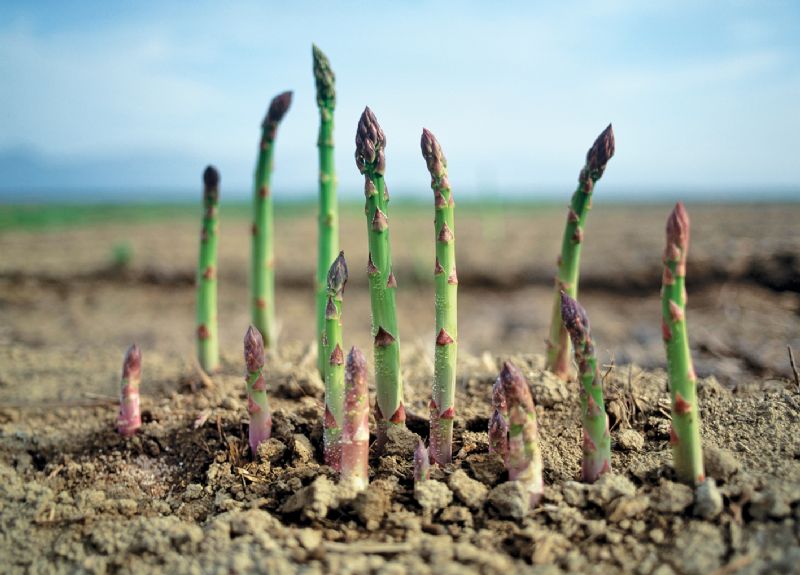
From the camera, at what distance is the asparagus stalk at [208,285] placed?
12.9 ft

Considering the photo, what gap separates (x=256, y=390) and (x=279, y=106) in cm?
195

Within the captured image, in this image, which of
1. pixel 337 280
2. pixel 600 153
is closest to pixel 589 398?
pixel 337 280

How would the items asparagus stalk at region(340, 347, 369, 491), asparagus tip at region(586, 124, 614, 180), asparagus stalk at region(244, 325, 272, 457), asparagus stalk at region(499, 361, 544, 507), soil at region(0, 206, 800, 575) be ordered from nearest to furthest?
soil at region(0, 206, 800, 575) < asparagus stalk at region(499, 361, 544, 507) < asparagus stalk at region(340, 347, 369, 491) < asparagus stalk at region(244, 325, 272, 457) < asparagus tip at region(586, 124, 614, 180)

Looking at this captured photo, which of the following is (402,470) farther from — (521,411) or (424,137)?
(424,137)

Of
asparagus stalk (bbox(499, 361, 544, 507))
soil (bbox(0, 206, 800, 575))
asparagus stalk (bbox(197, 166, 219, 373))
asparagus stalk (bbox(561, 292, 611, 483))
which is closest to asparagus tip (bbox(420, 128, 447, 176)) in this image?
asparagus stalk (bbox(561, 292, 611, 483))

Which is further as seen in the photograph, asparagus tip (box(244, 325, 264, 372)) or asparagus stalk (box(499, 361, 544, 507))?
asparagus tip (box(244, 325, 264, 372))

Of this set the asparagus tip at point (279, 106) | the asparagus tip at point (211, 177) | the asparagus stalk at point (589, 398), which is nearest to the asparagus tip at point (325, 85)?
the asparagus tip at point (279, 106)

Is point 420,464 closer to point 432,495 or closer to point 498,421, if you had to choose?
point 432,495

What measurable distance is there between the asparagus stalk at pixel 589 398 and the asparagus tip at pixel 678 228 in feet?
1.20

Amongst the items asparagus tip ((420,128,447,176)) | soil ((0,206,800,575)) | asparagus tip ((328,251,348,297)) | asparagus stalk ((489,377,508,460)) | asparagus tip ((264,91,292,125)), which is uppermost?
asparagus tip ((264,91,292,125))

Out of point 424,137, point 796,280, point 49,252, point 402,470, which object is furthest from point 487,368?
point 49,252

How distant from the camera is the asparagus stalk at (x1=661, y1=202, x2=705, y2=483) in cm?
205

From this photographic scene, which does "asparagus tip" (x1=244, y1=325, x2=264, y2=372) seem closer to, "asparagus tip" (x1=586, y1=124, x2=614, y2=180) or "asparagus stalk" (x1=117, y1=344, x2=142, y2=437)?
"asparagus stalk" (x1=117, y1=344, x2=142, y2=437)

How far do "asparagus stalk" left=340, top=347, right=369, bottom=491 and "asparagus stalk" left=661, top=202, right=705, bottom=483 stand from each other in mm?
1036
